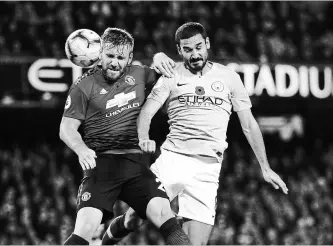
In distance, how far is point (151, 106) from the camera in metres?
4.24

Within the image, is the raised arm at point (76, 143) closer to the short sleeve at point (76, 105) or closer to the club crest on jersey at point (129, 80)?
the short sleeve at point (76, 105)

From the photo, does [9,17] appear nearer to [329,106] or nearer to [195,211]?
[329,106]

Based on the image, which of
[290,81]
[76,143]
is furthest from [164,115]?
[76,143]

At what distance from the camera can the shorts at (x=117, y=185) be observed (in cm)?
416

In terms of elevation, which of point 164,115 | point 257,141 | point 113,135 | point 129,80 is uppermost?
point 129,80

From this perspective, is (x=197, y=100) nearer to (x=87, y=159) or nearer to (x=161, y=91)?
(x=161, y=91)

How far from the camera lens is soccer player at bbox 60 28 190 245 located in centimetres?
415

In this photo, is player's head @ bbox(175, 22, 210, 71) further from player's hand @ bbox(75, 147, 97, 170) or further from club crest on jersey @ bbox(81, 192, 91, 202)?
club crest on jersey @ bbox(81, 192, 91, 202)

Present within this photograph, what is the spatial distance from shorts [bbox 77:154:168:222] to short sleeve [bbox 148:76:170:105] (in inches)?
15.8

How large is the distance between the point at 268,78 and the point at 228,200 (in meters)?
2.33

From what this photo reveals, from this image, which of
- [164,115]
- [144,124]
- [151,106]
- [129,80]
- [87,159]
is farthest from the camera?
[164,115]

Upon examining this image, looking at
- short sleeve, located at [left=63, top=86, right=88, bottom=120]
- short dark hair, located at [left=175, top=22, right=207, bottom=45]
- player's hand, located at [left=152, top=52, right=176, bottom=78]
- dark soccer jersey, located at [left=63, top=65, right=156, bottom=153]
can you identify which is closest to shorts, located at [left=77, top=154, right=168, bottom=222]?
dark soccer jersey, located at [left=63, top=65, right=156, bottom=153]

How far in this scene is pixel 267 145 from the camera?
14.5m

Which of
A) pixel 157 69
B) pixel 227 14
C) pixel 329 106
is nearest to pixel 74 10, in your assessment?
pixel 227 14
